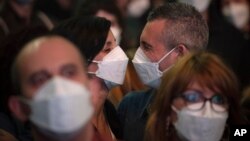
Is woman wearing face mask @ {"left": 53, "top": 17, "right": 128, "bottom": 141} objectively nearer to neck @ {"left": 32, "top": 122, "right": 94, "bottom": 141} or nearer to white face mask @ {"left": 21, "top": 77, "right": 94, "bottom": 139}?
neck @ {"left": 32, "top": 122, "right": 94, "bottom": 141}

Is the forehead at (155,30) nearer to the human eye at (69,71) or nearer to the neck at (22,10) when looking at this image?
the human eye at (69,71)

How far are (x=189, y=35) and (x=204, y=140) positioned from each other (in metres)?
1.00

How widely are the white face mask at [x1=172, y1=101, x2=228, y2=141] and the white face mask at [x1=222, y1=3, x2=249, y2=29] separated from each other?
3.77m

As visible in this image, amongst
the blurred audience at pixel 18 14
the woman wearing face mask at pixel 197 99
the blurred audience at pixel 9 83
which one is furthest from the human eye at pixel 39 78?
the blurred audience at pixel 18 14

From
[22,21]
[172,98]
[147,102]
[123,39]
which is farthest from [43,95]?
[22,21]

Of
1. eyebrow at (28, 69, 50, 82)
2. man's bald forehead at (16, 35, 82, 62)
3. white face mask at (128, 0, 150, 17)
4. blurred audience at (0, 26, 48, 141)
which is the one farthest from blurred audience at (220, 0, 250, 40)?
eyebrow at (28, 69, 50, 82)

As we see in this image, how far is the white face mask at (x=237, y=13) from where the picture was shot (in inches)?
309

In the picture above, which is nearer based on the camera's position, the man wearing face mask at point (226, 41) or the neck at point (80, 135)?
the neck at point (80, 135)

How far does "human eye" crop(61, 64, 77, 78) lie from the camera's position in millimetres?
3496

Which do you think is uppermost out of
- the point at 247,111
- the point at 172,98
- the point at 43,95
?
the point at 43,95

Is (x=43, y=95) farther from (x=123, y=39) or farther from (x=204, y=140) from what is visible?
(x=123, y=39)

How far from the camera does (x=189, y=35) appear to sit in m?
4.96

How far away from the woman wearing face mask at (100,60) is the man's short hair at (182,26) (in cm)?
32

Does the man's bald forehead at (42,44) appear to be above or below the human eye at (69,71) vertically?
above
